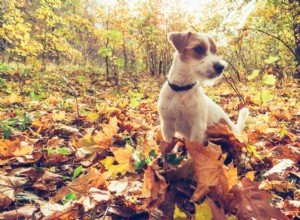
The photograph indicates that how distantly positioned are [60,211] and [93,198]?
204 millimetres

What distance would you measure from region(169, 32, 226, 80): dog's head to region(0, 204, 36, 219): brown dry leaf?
6.55ft

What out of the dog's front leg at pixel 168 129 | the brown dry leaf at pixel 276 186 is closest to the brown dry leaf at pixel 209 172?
the brown dry leaf at pixel 276 186

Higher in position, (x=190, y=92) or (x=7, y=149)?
(x=190, y=92)

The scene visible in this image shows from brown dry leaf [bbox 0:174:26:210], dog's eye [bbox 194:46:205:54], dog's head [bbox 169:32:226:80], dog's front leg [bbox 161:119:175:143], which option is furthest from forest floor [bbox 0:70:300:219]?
dog's eye [bbox 194:46:205:54]

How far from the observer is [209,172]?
1429 mm

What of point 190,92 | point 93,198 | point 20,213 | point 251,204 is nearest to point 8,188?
point 20,213

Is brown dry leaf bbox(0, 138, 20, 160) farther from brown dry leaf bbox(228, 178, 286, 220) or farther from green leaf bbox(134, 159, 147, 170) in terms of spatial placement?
brown dry leaf bbox(228, 178, 286, 220)

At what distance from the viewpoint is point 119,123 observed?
3.46m

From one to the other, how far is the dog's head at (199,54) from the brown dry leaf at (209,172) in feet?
5.01

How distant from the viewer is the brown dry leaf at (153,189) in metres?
1.52

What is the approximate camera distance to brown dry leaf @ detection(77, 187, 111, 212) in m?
1.50

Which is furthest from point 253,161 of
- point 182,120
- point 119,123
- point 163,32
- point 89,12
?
point 89,12

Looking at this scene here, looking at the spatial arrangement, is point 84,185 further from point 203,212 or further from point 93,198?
point 203,212

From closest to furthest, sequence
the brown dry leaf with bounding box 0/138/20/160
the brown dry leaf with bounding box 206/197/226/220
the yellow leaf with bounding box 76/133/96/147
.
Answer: the brown dry leaf with bounding box 206/197/226/220
the brown dry leaf with bounding box 0/138/20/160
the yellow leaf with bounding box 76/133/96/147
